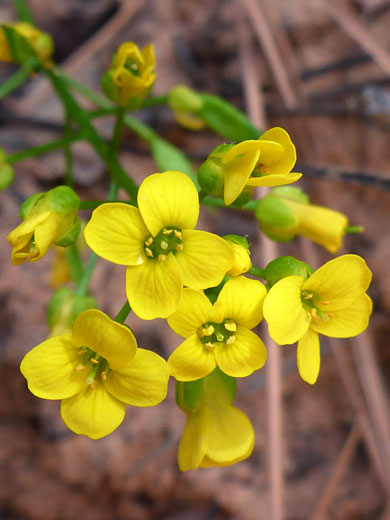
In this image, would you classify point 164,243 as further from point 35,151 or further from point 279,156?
point 35,151

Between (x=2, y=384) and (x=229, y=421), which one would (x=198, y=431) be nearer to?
(x=229, y=421)

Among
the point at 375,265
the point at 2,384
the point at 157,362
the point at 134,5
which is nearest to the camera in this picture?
the point at 157,362

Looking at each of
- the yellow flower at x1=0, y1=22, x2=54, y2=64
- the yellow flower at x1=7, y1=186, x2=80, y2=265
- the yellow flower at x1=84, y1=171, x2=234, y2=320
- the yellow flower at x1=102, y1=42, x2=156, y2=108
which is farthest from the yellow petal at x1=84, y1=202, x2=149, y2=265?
the yellow flower at x1=0, y1=22, x2=54, y2=64

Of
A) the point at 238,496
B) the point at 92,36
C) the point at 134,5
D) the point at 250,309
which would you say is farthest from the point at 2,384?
the point at 134,5

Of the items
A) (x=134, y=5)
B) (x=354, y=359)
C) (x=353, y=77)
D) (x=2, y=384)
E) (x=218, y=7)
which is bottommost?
(x=354, y=359)

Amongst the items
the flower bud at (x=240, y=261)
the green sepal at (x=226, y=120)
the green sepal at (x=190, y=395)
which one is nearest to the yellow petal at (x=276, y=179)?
the flower bud at (x=240, y=261)

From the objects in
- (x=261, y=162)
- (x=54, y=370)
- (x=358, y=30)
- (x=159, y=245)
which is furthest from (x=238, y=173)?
(x=358, y=30)
